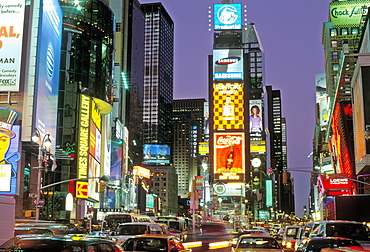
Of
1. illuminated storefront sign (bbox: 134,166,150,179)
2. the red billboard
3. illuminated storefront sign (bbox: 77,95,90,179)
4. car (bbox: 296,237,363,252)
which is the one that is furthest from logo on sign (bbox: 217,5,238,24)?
car (bbox: 296,237,363,252)

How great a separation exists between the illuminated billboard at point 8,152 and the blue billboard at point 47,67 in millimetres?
2890

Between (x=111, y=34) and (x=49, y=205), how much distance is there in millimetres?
39231

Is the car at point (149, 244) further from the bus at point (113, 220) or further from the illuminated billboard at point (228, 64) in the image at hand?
the illuminated billboard at point (228, 64)

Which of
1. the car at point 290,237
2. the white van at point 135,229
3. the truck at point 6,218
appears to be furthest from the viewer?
the car at point 290,237

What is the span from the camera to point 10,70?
56.3 metres

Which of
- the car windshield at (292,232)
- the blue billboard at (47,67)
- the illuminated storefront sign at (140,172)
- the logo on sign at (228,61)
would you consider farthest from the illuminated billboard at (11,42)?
the illuminated storefront sign at (140,172)

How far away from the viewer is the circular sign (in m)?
132

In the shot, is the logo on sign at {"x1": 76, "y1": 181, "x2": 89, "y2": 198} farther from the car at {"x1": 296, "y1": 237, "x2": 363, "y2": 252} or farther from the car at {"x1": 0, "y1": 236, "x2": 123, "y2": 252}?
the car at {"x1": 0, "y1": 236, "x2": 123, "y2": 252}

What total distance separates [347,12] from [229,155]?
4962 centimetres

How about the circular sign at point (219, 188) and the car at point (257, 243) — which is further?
the circular sign at point (219, 188)

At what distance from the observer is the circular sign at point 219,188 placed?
131875 mm

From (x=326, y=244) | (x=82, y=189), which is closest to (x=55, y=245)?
(x=326, y=244)

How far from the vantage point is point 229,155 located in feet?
433

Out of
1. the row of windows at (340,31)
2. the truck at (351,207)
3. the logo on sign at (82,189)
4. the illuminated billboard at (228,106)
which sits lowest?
the truck at (351,207)
